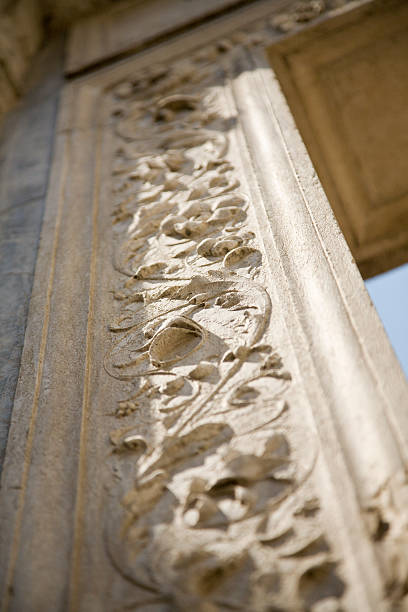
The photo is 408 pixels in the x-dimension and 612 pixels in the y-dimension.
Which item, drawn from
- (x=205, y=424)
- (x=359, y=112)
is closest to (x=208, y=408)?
(x=205, y=424)

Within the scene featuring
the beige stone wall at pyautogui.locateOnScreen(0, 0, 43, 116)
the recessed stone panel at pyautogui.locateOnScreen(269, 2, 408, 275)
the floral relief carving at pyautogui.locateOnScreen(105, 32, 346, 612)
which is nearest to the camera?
the floral relief carving at pyautogui.locateOnScreen(105, 32, 346, 612)

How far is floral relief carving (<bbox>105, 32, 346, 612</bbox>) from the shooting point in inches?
34.5

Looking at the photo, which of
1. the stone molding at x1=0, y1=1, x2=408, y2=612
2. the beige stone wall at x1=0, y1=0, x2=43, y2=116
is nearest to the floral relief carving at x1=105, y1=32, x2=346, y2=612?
the stone molding at x1=0, y1=1, x2=408, y2=612

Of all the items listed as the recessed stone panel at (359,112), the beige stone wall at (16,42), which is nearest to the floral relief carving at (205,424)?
the recessed stone panel at (359,112)

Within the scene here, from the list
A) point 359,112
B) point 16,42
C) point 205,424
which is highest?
point 16,42

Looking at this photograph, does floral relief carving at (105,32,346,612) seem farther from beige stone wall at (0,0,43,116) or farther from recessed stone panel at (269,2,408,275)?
beige stone wall at (0,0,43,116)

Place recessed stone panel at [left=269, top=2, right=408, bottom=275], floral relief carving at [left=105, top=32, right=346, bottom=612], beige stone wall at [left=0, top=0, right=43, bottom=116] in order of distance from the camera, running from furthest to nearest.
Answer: beige stone wall at [left=0, top=0, right=43, bottom=116], recessed stone panel at [left=269, top=2, right=408, bottom=275], floral relief carving at [left=105, top=32, right=346, bottom=612]

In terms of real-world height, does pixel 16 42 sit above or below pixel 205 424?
above

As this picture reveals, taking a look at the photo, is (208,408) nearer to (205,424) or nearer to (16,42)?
(205,424)

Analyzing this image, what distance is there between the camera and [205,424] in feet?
3.61

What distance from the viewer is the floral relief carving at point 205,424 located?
876 millimetres

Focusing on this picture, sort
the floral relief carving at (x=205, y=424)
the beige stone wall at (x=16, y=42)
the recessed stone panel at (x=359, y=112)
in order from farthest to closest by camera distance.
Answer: the beige stone wall at (x=16, y=42)
the recessed stone panel at (x=359, y=112)
the floral relief carving at (x=205, y=424)

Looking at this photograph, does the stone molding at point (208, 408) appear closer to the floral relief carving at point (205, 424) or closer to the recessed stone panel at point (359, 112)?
the floral relief carving at point (205, 424)

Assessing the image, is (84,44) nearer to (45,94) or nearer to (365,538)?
(45,94)
